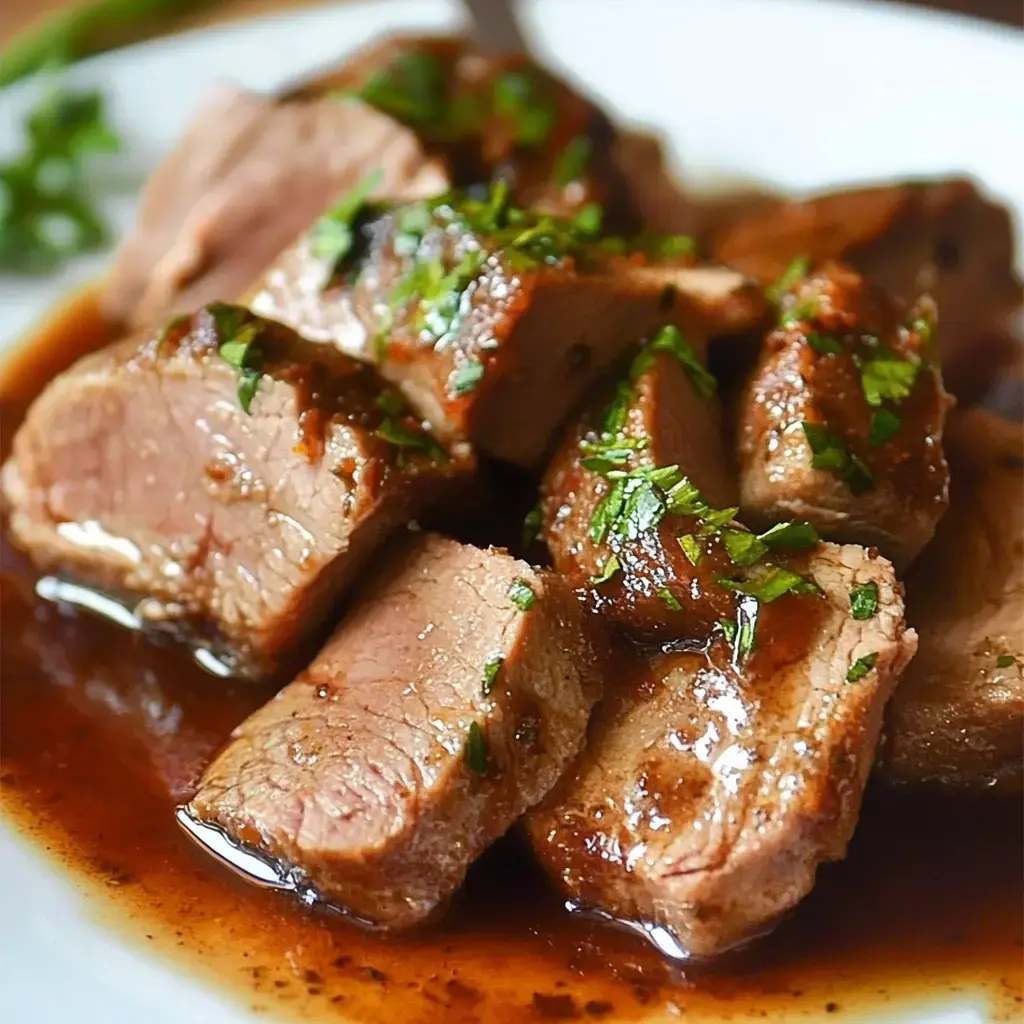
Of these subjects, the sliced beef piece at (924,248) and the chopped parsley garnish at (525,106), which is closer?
the sliced beef piece at (924,248)

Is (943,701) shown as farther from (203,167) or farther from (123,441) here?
(203,167)

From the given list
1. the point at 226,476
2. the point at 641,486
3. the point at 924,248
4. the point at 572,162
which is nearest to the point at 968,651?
the point at 641,486

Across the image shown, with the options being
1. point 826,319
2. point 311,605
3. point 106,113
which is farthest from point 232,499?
point 106,113

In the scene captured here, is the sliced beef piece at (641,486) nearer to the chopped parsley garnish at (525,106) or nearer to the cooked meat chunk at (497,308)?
the cooked meat chunk at (497,308)

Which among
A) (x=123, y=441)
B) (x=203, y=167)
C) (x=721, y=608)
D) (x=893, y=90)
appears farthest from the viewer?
(x=893, y=90)

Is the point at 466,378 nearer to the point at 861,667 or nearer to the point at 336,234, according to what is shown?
the point at 336,234

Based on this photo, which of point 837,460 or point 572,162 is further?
point 572,162

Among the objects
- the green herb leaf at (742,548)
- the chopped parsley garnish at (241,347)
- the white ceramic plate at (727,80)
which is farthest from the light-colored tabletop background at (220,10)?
the green herb leaf at (742,548)
